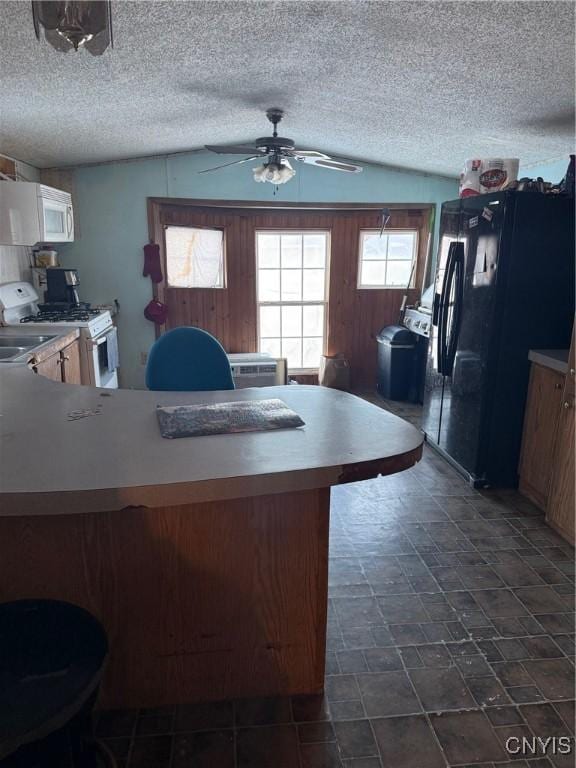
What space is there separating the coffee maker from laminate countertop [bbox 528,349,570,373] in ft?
12.0

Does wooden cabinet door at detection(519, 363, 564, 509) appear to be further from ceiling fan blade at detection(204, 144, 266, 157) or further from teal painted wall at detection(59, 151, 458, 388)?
teal painted wall at detection(59, 151, 458, 388)

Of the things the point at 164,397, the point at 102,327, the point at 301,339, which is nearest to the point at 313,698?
the point at 164,397

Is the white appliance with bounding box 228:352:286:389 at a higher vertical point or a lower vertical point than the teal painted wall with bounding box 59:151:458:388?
lower

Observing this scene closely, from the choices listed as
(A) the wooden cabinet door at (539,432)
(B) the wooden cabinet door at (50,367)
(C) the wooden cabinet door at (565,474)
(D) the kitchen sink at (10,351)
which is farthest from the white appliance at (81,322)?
(C) the wooden cabinet door at (565,474)

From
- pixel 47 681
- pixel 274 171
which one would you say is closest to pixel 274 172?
pixel 274 171

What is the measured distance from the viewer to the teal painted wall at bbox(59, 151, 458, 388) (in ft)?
16.0

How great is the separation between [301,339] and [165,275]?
1.56 m

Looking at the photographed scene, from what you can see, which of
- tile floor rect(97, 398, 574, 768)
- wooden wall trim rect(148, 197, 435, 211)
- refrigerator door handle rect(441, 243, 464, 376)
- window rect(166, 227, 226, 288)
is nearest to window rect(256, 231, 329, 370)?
wooden wall trim rect(148, 197, 435, 211)

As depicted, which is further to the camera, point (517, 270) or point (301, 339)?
point (301, 339)

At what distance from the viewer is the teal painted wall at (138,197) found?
16.0ft

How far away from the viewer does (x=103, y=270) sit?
4.99 metres

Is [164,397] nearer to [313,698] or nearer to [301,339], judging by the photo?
[313,698]

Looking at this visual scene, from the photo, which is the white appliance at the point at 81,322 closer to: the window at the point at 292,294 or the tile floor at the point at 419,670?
the window at the point at 292,294

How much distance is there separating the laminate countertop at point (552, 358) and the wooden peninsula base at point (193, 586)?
188cm
